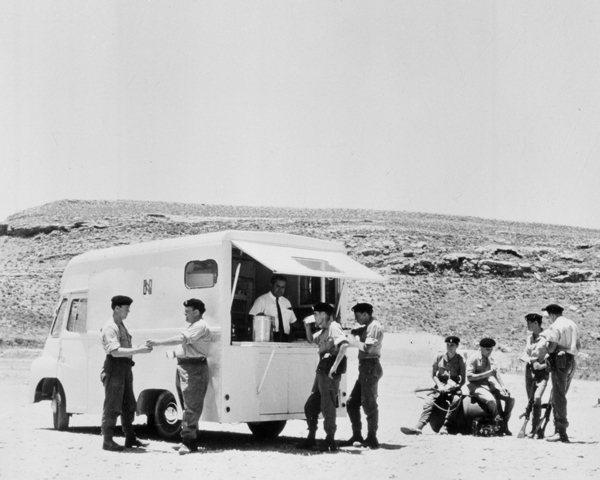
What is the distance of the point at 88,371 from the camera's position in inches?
482

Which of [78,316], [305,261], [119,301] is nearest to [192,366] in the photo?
[119,301]

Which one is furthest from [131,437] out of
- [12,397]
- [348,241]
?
[348,241]

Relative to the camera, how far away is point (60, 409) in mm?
12688

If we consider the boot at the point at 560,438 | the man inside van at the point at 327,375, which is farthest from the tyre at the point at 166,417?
the boot at the point at 560,438

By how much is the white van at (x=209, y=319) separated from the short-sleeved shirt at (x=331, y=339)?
2.20ft

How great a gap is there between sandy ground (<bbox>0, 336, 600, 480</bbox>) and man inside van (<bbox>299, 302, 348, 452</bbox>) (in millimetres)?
287

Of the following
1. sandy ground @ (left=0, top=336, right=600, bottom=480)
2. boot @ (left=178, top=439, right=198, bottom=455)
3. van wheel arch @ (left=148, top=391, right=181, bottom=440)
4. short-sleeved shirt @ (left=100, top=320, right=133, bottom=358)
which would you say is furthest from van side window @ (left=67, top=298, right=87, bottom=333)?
boot @ (left=178, top=439, right=198, bottom=455)

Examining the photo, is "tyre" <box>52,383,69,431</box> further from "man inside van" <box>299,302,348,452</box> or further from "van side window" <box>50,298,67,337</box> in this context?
"man inside van" <box>299,302,348,452</box>

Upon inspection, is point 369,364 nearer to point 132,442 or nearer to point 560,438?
point 560,438

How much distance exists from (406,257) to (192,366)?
4967cm

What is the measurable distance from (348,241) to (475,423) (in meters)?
52.2

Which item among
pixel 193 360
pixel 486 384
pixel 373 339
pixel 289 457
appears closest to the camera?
pixel 289 457

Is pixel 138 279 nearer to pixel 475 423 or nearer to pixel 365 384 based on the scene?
pixel 365 384

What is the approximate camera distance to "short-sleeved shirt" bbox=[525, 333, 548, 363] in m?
10.6
